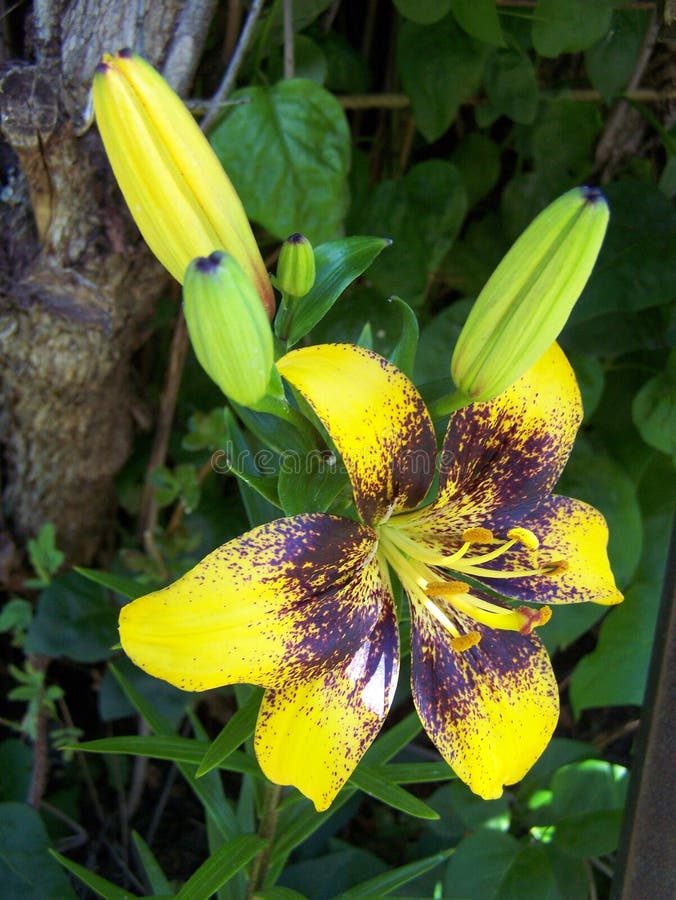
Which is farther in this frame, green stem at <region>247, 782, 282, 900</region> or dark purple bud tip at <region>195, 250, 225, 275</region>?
green stem at <region>247, 782, 282, 900</region>

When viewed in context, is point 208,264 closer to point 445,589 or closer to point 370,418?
point 370,418

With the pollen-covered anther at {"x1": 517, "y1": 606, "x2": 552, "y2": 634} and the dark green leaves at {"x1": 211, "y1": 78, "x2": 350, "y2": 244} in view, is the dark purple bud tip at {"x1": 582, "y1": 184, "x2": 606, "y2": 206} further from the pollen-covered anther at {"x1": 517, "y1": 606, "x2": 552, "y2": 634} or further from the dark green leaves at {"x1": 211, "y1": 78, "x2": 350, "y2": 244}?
the dark green leaves at {"x1": 211, "y1": 78, "x2": 350, "y2": 244}

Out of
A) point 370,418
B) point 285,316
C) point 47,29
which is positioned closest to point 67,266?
point 47,29

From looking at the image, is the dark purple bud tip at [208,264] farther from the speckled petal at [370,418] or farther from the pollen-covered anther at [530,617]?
the pollen-covered anther at [530,617]

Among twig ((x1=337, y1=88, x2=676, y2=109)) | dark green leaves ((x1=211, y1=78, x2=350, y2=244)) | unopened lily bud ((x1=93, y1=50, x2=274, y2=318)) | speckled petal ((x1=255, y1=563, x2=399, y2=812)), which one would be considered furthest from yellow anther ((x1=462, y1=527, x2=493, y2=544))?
twig ((x1=337, y1=88, x2=676, y2=109))

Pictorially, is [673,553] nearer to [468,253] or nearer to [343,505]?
[343,505]

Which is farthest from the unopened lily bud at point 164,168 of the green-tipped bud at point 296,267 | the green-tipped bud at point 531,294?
the green-tipped bud at point 531,294

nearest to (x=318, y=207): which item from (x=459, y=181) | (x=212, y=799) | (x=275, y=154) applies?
(x=275, y=154)
